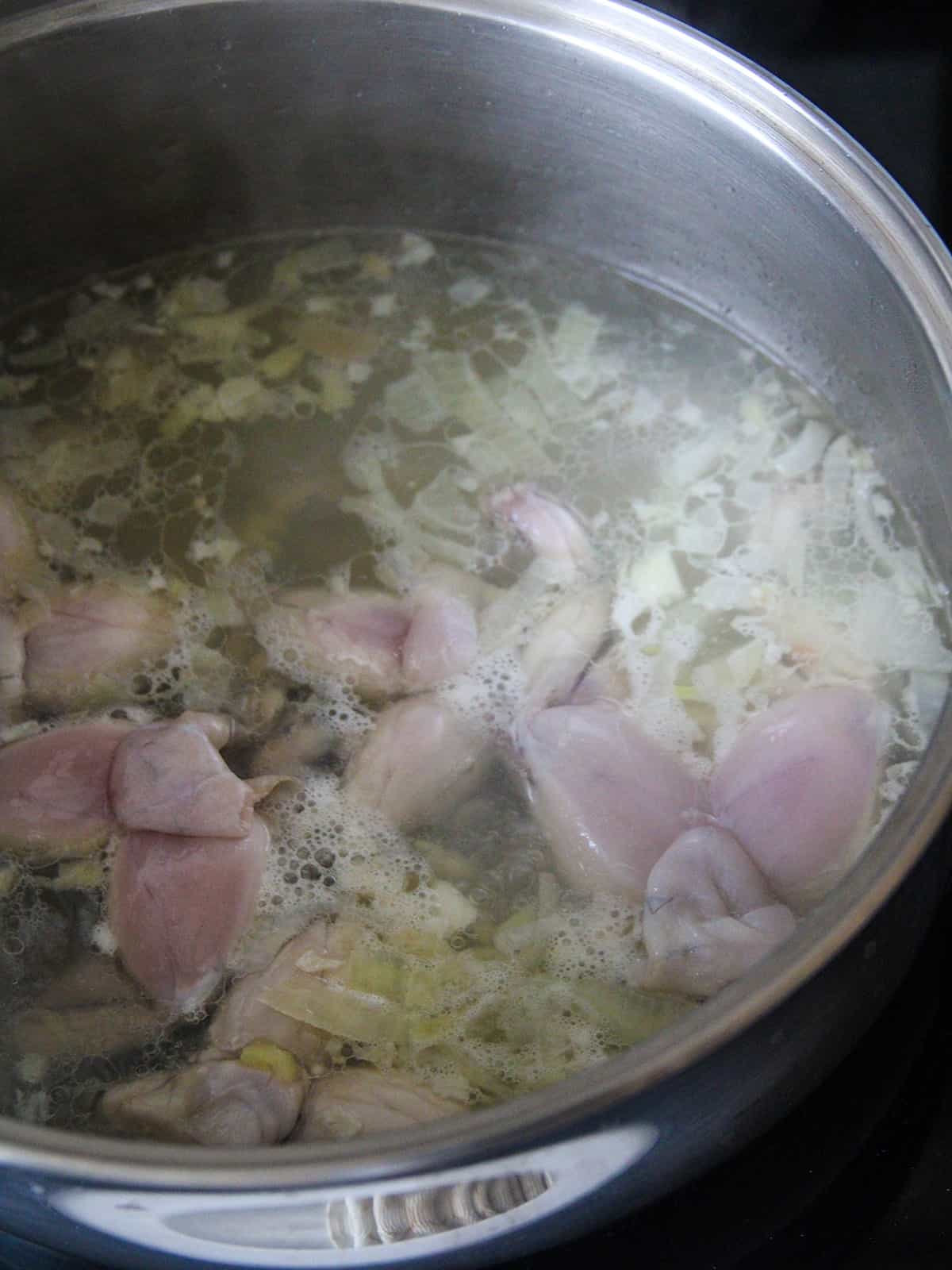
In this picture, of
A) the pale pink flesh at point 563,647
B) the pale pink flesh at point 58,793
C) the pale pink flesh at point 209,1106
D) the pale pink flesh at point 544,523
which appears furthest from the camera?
the pale pink flesh at point 544,523

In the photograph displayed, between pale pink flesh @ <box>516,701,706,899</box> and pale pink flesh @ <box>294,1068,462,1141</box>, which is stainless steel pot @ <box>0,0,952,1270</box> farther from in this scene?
pale pink flesh @ <box>516,701,706,899</box>

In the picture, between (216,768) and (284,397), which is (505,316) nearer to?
(284,397)

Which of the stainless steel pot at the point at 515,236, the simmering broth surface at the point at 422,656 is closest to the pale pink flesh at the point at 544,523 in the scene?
the simmering broth surface at the point at 422,656

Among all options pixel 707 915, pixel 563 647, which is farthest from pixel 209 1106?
pixel 563 647

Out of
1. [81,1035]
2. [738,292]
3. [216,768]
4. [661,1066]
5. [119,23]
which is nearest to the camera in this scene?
[661,1066]

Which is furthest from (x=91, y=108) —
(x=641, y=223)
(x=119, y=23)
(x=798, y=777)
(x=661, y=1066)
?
(x=661, y=1066)

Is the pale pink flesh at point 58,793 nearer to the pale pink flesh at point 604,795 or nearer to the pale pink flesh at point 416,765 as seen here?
the pale pink flesh at point 416,765

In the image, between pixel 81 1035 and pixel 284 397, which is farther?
pixel 284 397
